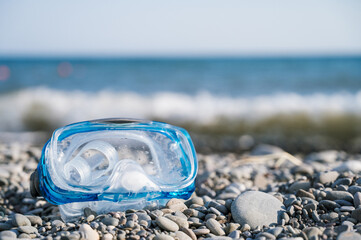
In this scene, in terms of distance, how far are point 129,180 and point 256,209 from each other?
799 mm

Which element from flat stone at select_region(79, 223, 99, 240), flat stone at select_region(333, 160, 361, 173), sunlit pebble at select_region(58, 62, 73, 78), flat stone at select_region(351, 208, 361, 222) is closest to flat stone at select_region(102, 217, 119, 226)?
flat stone at select_region(79, 223, 99, 240)

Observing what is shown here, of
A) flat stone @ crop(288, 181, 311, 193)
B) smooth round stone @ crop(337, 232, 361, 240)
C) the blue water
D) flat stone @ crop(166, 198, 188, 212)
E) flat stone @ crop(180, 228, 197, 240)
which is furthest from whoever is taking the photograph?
the blue water

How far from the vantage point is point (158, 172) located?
261cm

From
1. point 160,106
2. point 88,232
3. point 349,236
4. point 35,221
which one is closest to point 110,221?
point 88,232

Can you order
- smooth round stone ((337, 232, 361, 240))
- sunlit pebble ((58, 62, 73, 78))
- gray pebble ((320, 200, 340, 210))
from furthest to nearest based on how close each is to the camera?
sunlit pebble ((58, 62, 73, 78)) → gray pebble ((320, 200, 340, 210)) → smooth round stone ((337, 232, 361, 240))

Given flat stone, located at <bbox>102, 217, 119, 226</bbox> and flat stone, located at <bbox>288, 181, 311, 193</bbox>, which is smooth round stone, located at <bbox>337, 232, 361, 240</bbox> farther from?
flat stone, located at <bbox>102, 217, 119, 226</bbox>

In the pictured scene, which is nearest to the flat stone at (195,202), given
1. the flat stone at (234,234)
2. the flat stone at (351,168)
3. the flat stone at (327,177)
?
the flat stone at (234,234)

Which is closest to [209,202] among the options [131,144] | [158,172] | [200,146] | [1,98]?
[158,172]

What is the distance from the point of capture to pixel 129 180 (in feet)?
7.77

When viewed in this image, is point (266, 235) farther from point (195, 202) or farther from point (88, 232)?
point (88, 232)

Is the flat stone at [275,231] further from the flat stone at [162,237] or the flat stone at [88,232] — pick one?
the flat stone at [88,232]

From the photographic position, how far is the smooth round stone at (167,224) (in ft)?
6.81

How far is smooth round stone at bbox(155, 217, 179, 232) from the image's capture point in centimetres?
208

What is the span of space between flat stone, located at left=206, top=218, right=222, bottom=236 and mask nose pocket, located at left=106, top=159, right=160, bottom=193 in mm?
419
